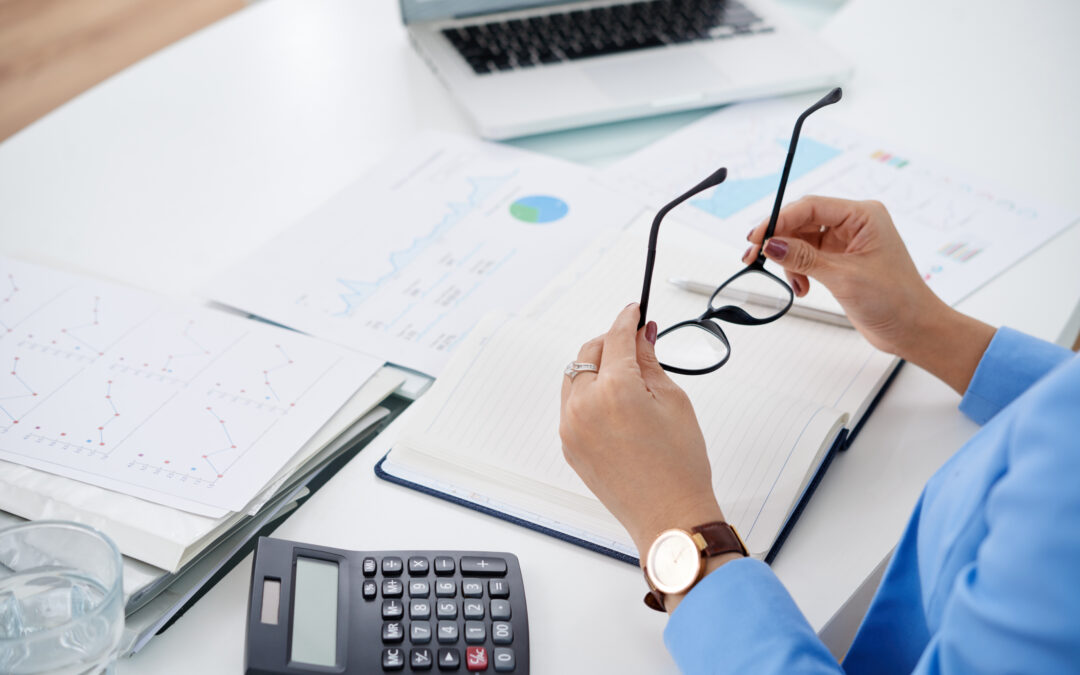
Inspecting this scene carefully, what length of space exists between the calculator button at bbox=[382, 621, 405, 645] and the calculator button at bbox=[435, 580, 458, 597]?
0.04 meters

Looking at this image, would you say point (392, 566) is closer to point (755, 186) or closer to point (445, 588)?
point (445, 588)

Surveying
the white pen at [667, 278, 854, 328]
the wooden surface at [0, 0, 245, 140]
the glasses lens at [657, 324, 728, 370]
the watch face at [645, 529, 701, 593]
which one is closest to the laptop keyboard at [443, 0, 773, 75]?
the white pen at [667, 278, 854, 328]

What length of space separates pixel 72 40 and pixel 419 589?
2.81 meters

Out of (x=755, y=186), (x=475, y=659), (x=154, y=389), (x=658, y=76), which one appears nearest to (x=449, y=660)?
(x=475, y=659)

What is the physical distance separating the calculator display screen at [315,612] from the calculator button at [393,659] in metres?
0.03

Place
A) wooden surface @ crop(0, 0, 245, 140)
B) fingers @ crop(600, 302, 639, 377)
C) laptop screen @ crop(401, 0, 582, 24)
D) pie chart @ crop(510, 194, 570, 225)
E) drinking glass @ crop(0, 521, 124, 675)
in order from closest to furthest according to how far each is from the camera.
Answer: drinking glass @ crop(0, 521, 124, 675) → fingers @ crop(600, 302, 639, 377) → pie chart @ crop(510, 194, 570, 225) → laptop screen @ crop(401, 0, 582, 24) → wooden surface @ crop(0, 0, 245, 140)

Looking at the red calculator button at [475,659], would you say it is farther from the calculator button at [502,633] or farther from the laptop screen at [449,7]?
the laptop screen at [449,7]

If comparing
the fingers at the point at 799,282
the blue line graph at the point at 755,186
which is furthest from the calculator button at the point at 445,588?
the blue line graph at the point at 755,186

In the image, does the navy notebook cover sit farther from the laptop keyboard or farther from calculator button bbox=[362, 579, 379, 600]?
the laptop keyboard

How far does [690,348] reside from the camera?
770 millimetres

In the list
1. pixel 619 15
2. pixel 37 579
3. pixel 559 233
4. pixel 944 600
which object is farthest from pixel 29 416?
pixel 619 15

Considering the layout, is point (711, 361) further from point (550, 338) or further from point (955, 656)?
point (955, 656)

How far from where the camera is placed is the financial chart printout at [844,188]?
992 millimetres

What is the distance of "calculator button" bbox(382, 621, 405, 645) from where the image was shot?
0.60 meters
